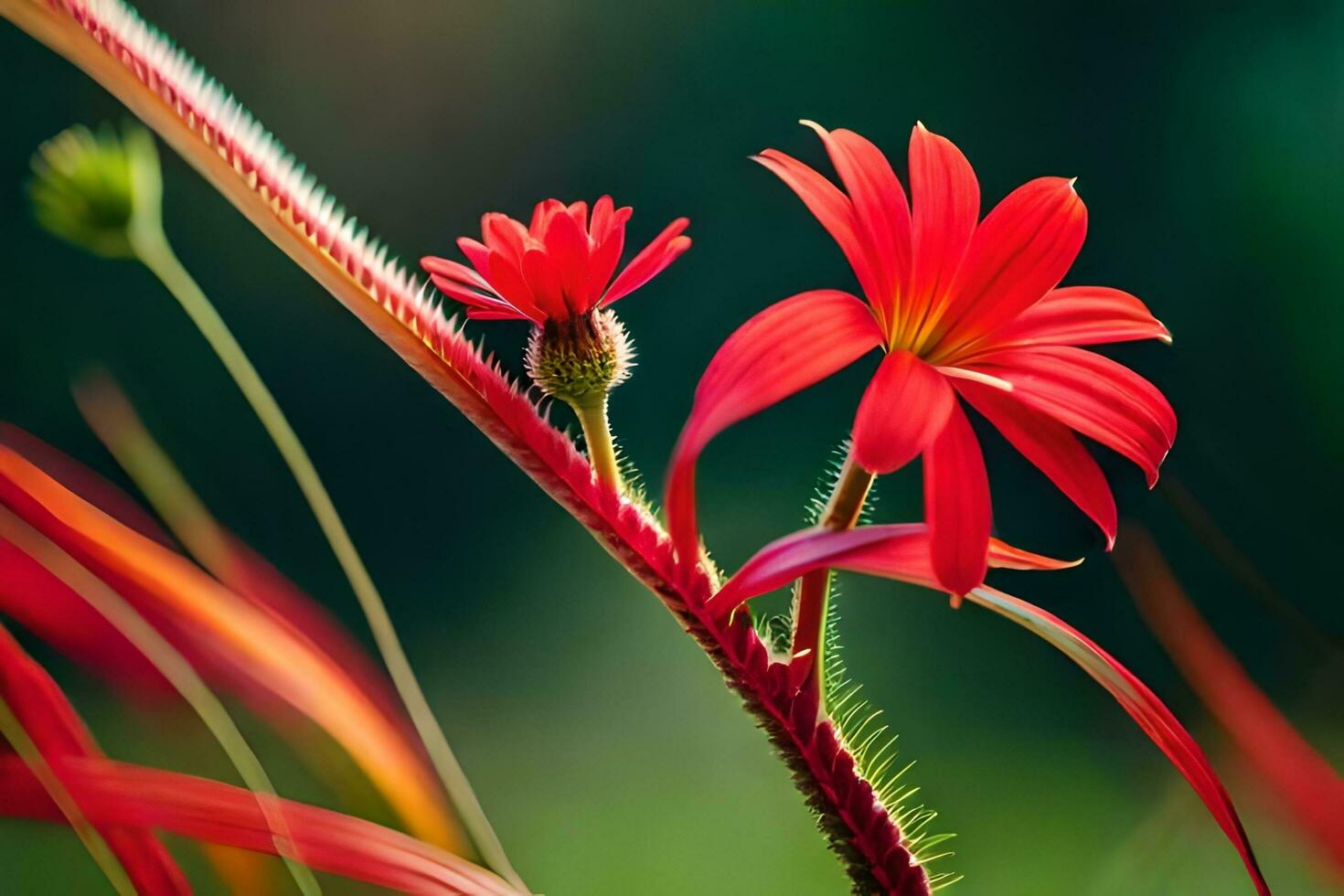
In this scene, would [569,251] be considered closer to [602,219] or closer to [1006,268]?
[602,219]

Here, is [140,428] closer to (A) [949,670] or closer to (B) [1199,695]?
(A) [949,670]

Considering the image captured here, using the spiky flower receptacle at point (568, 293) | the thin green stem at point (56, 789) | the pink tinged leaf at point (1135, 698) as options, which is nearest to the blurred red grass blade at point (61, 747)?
the thin green stem at point (56, 789)

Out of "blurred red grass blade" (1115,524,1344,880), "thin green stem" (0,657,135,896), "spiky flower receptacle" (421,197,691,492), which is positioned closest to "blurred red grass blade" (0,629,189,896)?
"thin green stem" (0,657,135,896)

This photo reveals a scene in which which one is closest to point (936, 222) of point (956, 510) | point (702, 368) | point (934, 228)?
point (934, 228)

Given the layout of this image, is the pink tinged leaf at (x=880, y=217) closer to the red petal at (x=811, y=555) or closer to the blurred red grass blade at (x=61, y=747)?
the red petal at (x=811, y=555)

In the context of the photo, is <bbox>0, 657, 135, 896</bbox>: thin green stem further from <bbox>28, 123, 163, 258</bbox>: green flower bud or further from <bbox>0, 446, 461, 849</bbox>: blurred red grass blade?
<bbox>28, 123, 163, 258</bbox>: green flower bud

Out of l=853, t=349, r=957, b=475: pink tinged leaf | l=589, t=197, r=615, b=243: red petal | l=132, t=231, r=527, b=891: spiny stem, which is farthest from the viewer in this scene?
l=132, t=231, r=527, b=891: spiny stem
